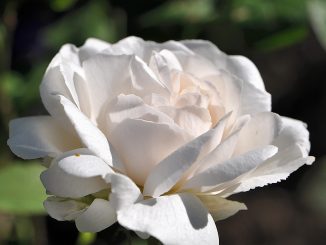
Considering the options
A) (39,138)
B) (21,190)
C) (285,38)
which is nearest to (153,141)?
(39,138)

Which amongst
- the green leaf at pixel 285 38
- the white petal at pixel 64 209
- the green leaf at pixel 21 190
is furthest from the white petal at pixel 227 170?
the green leaf at pixel 285 38

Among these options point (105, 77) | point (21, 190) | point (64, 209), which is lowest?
point (21, 190)

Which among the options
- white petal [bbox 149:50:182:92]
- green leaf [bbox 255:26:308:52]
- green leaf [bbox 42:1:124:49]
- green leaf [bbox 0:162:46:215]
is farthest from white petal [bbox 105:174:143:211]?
green leaf [bbox 42:1:124:49]

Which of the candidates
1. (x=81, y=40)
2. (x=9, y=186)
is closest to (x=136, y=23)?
(x=81, y=40)

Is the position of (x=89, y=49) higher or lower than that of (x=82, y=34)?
higher

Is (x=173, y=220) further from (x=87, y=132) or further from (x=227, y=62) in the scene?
(x=227, y=62)

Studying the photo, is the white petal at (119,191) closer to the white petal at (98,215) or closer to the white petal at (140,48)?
the white petal at (98,215)
